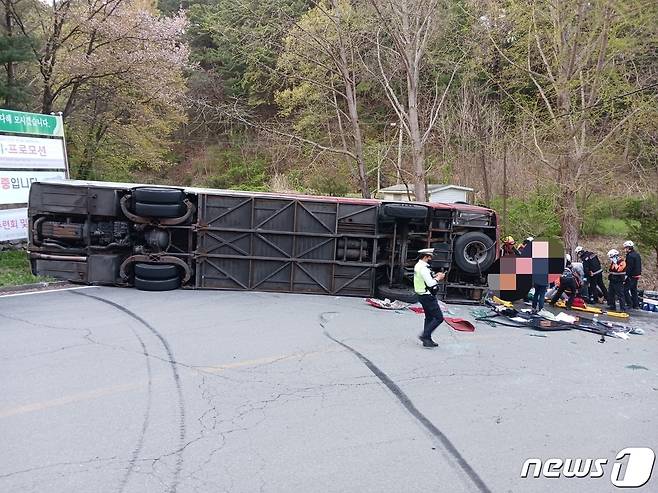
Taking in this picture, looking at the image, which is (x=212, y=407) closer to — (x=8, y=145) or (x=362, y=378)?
(x=362, y=378)

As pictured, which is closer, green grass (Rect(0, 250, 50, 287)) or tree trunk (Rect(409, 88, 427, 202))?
green grass (Rect(0, 250, 50, 287))

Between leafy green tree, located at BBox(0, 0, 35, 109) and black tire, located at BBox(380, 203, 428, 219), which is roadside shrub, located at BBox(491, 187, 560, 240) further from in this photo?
leafy green tree, located at BBox(0, 0, 35, 109)

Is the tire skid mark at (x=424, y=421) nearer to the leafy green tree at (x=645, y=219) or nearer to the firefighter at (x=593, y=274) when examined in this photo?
the firefighter at (x=593, y=274)

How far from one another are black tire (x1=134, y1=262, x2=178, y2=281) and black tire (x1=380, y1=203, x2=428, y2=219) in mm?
4989

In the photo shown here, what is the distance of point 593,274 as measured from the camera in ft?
44.5

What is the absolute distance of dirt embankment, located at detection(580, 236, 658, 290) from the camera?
739 inches

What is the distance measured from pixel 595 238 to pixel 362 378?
800 inches

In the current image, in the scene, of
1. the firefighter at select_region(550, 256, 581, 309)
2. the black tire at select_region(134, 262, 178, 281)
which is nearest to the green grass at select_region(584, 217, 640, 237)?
the firefighter at select_region(550, 256, 581, 309)

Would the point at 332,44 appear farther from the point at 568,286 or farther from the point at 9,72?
the point at 568,286

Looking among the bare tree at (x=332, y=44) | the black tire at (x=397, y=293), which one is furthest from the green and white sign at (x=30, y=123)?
the black tire at (x=397, y=293)

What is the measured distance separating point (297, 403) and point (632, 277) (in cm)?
1054

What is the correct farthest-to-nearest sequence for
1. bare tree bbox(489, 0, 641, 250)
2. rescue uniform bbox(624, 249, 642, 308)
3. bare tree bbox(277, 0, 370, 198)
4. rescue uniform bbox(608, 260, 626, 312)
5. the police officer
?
bare tree bbox(277, 0, 370, 198), bare tree bbox(489, 0, 641, 250), rescue uniform bbox(624, 249, 642, 308), rescue uniform bbox(608, 260, 626, 312), the police officer

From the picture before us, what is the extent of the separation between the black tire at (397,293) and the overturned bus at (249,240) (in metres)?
0.03

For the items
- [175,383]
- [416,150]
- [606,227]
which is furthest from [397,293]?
[606,227]
